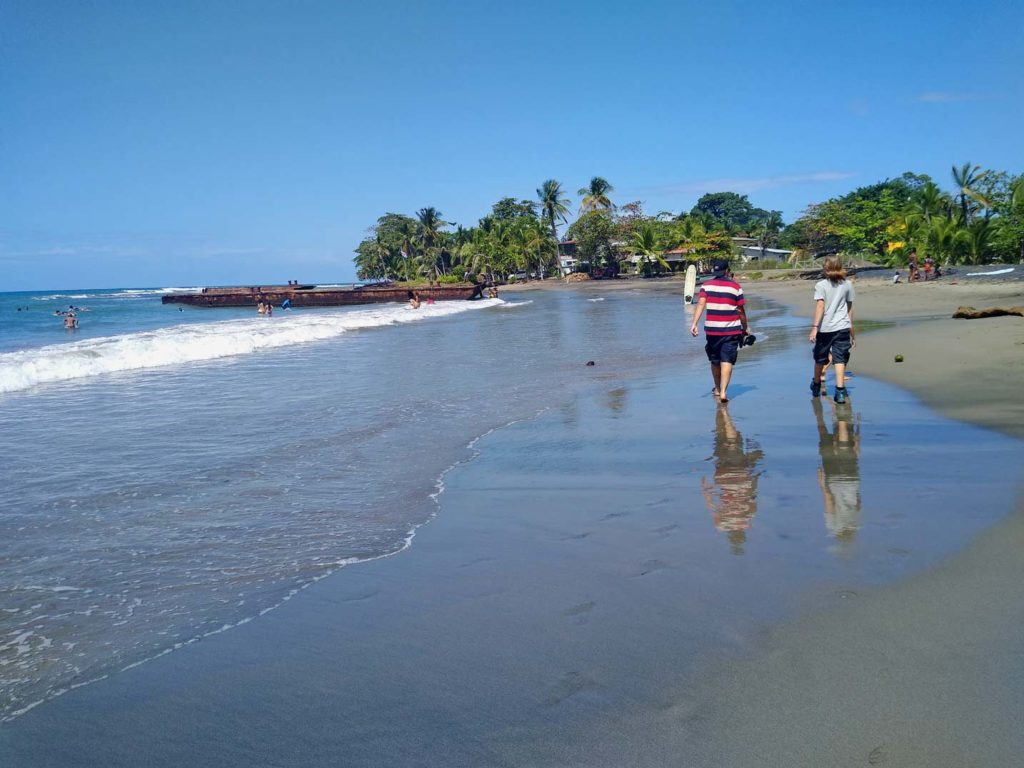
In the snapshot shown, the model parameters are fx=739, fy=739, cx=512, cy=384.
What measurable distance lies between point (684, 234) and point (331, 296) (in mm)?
33597

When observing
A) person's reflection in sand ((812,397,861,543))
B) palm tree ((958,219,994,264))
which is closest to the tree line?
palm tree ((958,219,994,264))

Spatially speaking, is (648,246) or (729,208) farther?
(729,208)

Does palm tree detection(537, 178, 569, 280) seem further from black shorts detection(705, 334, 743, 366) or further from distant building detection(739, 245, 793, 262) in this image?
black shorts detection(705, 334, 743, 366)

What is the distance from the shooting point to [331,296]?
64062 mm

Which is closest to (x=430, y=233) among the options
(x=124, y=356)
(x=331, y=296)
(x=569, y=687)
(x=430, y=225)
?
(x=430, y=225)

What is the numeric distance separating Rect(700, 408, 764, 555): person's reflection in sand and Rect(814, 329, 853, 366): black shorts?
74.7 inches

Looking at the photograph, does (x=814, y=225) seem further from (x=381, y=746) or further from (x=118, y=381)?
(x=381, y=746)

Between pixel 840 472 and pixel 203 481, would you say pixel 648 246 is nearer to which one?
pixel 840 472

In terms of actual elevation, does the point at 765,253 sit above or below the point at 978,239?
above

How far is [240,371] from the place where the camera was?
14273 millimetres

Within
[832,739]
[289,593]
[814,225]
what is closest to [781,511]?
[832,739]

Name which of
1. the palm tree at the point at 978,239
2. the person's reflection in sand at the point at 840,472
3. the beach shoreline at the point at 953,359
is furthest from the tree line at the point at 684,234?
the person's reflection in sand at the point at 840,472

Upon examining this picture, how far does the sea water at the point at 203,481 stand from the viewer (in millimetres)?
3467

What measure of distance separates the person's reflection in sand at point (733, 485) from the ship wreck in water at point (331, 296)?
173 ft
